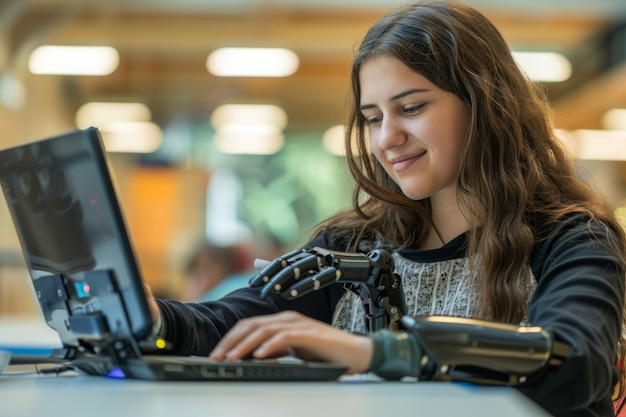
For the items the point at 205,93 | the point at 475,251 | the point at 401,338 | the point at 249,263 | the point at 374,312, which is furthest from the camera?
the point at 205,93

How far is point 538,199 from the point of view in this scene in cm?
192

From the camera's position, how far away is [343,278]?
150 centimetres

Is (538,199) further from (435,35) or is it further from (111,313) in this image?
(111,313)

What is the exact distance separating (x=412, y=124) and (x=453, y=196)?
0.75 ft

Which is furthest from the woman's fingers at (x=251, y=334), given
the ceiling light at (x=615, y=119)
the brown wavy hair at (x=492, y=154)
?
the ceiling light at (x=615, y=119)

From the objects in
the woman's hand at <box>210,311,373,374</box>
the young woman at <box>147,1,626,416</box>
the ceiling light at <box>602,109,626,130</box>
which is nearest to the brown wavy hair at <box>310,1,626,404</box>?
the young woman at <box>147,1,626,416</box>

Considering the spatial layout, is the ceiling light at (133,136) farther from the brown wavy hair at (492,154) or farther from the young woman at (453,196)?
the brown wavy hair at (492,154)

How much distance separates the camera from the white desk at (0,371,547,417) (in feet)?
3.07

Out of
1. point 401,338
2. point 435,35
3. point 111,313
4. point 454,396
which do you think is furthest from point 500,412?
point 435,35

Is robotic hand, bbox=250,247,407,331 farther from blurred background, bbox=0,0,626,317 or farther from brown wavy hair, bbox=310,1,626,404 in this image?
blurred background, bbox=0,0,626,317

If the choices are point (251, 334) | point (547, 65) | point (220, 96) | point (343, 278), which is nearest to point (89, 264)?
point (251, 334)

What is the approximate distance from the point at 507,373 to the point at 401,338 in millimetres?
150

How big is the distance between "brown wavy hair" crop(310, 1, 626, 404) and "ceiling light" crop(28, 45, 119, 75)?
6.93 m

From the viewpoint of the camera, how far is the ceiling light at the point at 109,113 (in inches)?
408
